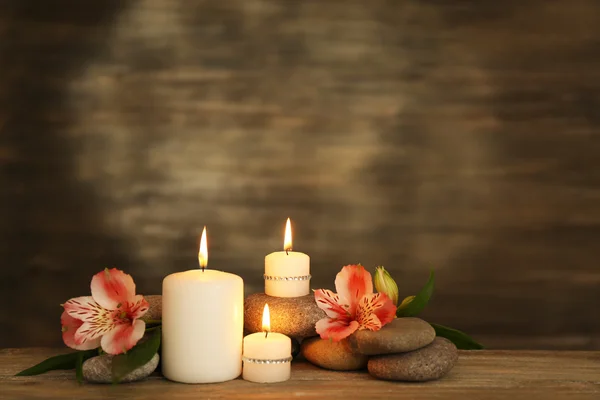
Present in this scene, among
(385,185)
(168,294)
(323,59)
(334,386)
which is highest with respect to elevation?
(323,59)

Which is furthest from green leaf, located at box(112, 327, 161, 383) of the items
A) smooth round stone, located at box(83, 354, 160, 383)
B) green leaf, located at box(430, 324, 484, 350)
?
green leaf, located at box(430, 324, 484, 350)

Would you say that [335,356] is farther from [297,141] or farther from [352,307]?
[297,141]

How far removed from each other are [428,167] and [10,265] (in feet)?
2.14

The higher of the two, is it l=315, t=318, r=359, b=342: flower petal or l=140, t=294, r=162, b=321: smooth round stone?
l=140, t=294, r=162, b=321: smooth round stone

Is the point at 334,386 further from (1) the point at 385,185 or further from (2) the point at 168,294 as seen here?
(1) the point at 385,185

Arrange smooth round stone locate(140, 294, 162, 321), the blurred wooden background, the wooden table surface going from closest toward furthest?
the wooden table surface → smooth round stone locate(140, 294, 162, 321) → the blurred wooden background

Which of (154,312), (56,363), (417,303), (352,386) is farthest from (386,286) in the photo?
(56,363)

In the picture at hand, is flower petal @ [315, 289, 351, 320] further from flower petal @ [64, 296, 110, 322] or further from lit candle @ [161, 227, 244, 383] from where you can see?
flower petal @ [64, 296, 110, 322]

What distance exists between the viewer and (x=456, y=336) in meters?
0.96

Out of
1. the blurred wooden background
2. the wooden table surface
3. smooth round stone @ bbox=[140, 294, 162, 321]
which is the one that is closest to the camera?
the wooden table surface

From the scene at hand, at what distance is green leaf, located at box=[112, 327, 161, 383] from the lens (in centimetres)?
81

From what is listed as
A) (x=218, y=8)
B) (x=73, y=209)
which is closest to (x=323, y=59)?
(x=218, y=8)

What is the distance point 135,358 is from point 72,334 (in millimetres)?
82

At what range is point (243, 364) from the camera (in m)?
0.86
